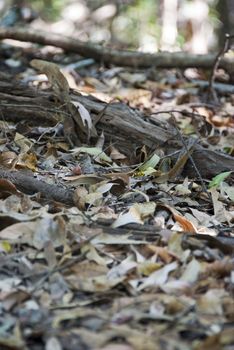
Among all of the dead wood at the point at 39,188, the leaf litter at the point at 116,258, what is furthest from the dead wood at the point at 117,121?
the dead wood at the point at 39,188

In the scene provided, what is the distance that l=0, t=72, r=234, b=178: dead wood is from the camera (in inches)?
128

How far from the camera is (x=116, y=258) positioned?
2209 millimetres

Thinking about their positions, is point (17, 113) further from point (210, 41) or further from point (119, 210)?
point (210, 41)

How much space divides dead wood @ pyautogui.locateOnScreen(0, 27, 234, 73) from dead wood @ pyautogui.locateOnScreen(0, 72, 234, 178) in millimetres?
1660

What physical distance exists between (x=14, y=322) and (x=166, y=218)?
37.7 inches

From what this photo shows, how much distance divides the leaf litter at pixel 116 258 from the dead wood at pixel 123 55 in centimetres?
220

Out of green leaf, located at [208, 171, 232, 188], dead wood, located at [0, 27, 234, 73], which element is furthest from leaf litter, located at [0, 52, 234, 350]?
dead wood, located at [0, 27, 234, 73]

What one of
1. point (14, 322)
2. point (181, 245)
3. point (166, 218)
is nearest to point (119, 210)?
point (166, 218)

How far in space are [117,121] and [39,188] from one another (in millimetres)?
959

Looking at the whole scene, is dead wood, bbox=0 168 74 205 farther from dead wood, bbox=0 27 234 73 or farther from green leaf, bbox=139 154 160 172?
dead wood, bbox=0 27 234 73

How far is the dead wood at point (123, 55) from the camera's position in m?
5.24

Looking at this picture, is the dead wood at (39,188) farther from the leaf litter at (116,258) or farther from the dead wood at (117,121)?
the dead wood at (117,121)

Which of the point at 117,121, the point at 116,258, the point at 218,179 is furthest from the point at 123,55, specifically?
the point at 116,258

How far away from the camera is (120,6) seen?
8859mm
